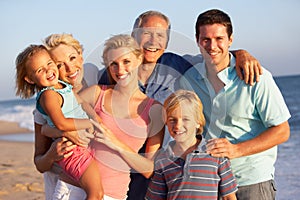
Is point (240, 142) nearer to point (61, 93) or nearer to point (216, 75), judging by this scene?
point (216, 75)

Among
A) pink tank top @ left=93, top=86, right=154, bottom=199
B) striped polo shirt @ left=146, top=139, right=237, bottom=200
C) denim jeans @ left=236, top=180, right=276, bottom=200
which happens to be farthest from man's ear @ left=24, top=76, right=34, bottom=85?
denim jeans @ left=236, top=180, right=276, bottom=200

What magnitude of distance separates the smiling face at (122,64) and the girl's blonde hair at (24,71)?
1.44ft

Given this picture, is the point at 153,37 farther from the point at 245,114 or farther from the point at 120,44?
the point at 245,114

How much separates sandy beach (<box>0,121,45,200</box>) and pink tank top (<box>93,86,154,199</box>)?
4431mm

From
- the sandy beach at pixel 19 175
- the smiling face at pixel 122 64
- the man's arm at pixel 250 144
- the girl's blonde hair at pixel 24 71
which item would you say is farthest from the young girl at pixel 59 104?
the sandy beach at pixel 19 175

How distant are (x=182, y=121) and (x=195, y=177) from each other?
0.35 meters

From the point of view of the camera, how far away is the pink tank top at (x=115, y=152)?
10.5ft

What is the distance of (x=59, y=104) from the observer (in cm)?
312

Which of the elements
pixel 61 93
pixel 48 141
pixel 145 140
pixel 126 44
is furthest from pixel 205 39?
pixel 48 141

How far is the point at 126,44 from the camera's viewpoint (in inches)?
127

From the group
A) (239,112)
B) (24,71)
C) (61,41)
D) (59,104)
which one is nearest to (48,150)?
(59,104)

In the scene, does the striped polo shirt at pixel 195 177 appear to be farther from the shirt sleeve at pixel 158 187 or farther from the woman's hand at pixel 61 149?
the woman's hand at pixel 61 149

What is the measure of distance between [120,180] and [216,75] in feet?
3.05

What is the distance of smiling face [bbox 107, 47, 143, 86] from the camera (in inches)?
125
